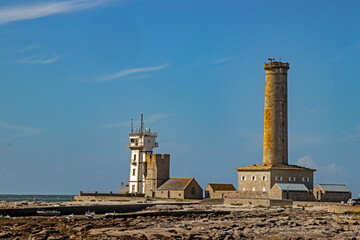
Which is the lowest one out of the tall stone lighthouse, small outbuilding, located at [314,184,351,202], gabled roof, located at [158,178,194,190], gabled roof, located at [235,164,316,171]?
small outbuilding, located at [314,184,351,202]

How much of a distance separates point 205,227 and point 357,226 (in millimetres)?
8542

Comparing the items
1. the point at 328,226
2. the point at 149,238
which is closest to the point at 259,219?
the point at 328,226

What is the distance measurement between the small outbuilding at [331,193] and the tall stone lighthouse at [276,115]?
5187 millimetres

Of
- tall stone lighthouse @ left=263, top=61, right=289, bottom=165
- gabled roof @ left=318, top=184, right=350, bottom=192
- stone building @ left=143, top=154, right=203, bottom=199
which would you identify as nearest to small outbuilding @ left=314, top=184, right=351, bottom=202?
gabled roof @ left=318, top=184, right=350, bottom=192

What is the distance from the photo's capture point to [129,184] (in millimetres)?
70812

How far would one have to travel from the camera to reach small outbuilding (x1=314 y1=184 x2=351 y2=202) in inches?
2197

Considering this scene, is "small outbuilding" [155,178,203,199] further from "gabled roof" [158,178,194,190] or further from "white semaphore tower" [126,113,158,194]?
"white semaphore tower" [126,113,158,194]

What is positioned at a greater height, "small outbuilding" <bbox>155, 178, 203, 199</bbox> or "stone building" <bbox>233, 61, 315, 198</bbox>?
"stone building" <bbox>233, 61, 315, 198</bbox>

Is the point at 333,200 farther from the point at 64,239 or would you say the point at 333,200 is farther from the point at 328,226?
the point at 64,239

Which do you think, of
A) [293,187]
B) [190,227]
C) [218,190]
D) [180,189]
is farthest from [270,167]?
[190,227]

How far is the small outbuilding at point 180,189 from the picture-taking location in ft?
206

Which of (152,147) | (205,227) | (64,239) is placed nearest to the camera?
(64,239)

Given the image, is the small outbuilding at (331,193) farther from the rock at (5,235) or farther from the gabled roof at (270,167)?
the rock at (5,235)

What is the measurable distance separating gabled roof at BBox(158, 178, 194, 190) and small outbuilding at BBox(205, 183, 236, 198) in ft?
7.33
